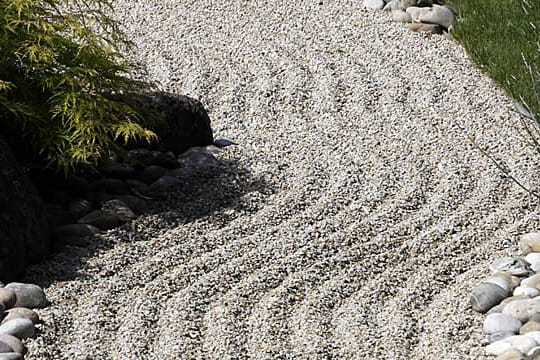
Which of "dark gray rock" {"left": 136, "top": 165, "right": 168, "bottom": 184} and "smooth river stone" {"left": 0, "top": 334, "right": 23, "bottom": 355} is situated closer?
"smooth river stone" {"left": 0, "top": 334, "right": 23, "bottom": 355}

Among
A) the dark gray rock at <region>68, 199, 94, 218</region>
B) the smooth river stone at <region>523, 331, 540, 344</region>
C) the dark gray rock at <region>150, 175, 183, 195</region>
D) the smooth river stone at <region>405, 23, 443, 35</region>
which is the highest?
the dark gray rock at <region>68, 199, 94, 218</region>

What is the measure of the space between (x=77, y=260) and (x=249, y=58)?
9.88 ft

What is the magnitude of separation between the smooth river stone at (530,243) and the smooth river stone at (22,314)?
6.94 ft

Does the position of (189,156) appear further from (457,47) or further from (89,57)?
(457,47)

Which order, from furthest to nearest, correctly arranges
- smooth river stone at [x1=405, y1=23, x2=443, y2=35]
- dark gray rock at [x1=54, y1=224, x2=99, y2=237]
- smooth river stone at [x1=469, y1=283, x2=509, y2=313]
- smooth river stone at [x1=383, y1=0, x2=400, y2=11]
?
smooth river stone at [x1=383, y1=0, x2=400, y2=11] < smooth river stone at [x1=405, y1=23, x2=443, y2=35] < dark gray rock at [x1=54, y1=224, x2=99, y2=237] < smooth river stone at [x1=469, y1=283, x2=509, y2=313]

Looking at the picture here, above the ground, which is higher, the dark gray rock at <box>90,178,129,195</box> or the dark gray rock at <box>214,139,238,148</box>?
the dark gray rock at <box>90,178,129,195</box>

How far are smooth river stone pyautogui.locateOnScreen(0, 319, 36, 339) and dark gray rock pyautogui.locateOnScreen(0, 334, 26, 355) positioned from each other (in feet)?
0.10

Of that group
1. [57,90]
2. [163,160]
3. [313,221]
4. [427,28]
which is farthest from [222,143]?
[427,28]

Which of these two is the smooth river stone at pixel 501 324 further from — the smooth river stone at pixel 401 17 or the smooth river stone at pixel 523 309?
the smooth river stone at pixel 401 17

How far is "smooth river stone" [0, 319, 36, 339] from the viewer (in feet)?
12.3

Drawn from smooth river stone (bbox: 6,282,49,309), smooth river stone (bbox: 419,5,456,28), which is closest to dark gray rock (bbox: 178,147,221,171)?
smooth river stone (bbox: 6,282,49,309)

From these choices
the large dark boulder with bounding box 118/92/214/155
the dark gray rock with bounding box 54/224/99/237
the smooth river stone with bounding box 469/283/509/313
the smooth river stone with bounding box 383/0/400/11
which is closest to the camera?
the smooth river stone with bounding box 469/283/509/313

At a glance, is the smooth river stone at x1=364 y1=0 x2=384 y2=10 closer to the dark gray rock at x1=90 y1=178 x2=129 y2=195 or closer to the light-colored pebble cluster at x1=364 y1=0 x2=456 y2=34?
the light-colored pebble cluster at x1=364 y1=0 x2=456 y2=34

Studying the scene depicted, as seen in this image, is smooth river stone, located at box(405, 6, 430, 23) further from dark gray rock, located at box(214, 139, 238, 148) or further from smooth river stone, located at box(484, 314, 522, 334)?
smooth river stone, located at box(484, 314, 522, 334)
